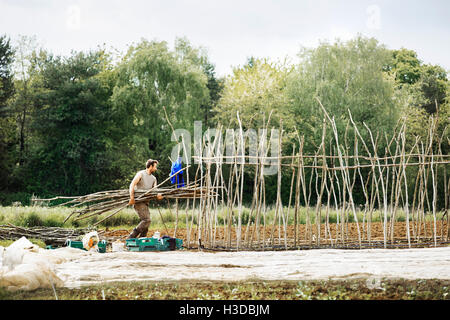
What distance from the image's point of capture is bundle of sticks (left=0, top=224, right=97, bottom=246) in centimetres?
808

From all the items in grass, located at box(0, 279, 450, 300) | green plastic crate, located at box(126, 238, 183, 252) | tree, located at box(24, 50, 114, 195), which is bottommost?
grass, located at box(0, 279, 450, 300)

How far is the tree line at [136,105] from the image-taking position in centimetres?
2181

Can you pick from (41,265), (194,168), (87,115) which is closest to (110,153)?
(87,115)

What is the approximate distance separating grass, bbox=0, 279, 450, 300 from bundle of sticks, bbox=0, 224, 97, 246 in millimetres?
3793

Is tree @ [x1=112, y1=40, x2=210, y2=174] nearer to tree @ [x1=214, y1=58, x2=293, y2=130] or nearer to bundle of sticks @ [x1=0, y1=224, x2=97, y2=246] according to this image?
tree @ [x1=214, y1=58, x2=293, y2=130]

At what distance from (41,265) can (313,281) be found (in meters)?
2.64

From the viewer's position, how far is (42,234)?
27.2ft

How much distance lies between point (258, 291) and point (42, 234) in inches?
203

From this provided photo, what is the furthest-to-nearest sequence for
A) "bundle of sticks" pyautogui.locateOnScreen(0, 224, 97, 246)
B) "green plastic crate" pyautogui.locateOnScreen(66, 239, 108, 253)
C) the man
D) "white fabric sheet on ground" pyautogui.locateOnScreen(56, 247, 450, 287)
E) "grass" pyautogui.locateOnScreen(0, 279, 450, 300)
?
"bundle of sticks" pyautogui.locateOnScreen(0, 224, 97, 246), the man, "green plastic crate" pyautogui.locateOnScreen(66, 239, 108, 253), "white fabric sheet on ground" pyautogui.locateOnScreen(56, 247, 450, 287), "grass" pyautogui.locateOnScreen(0, 279, 450, 300)

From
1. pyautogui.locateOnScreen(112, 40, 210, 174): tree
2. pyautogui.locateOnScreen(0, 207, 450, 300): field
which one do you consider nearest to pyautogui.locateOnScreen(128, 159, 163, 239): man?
pyautogui.locateOnScreen(0, 207, 450, 300): field

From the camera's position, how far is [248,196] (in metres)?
23.4

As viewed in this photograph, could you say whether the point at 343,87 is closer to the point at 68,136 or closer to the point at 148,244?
the point at 68,136

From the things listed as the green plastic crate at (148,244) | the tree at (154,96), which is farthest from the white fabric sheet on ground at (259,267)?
the tree at (154,96)

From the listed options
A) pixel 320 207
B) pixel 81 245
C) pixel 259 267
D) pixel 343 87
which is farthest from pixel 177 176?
pixel 343 87
